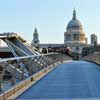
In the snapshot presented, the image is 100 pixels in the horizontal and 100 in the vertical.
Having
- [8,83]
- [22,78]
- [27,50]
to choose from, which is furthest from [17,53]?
[8,83]

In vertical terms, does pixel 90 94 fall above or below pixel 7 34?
below

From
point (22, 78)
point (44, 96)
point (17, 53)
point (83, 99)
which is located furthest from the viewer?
point (17, 53)

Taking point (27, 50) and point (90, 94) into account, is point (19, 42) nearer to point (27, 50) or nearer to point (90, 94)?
point (27, 50)

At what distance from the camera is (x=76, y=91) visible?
1523 centimetres

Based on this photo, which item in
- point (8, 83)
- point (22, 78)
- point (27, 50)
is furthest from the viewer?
point (27, 50)

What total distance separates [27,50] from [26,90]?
4364 centimetres

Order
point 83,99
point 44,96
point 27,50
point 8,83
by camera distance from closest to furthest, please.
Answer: point 83,99 < point 44,96 < point 8,83 < point 27,50

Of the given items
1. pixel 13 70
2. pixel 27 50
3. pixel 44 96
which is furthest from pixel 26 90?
pixel 27 50

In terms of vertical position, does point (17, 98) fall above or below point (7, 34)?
below

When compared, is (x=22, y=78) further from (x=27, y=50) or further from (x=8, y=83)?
(x=27, y=50)

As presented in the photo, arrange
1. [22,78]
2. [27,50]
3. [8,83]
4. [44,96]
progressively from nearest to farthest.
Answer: [44,96] < [8,83] < [22,78] < [27,50]

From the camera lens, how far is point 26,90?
51.9 ft

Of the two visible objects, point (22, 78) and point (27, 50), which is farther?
point (27, 50)

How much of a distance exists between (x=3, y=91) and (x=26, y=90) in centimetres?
290
